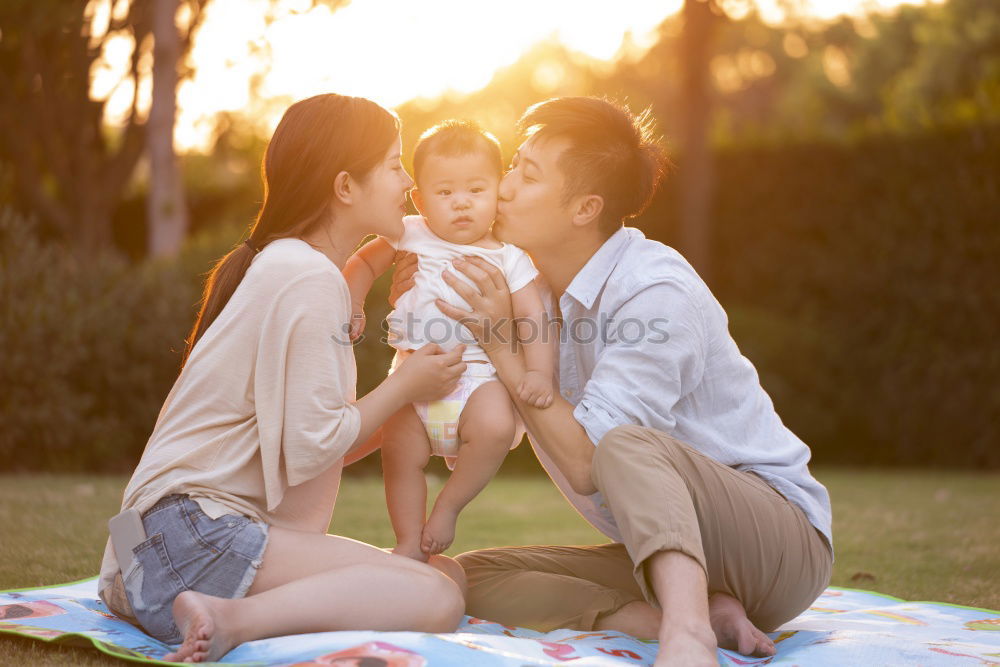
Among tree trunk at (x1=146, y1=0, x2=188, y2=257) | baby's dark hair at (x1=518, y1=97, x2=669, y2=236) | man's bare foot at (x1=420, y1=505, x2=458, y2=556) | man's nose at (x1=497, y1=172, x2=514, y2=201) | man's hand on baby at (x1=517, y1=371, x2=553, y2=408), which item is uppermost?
tree trunk at (x1=146, y1=0, x2=188, y2=257)

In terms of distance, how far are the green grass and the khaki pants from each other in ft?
3.73

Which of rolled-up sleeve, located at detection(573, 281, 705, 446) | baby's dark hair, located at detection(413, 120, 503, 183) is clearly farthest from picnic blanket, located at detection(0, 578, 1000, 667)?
baby's dark hair, located at detection(413, 120, 503, 183)

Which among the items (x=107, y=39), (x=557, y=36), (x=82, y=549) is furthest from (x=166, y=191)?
(x=557, y=36)

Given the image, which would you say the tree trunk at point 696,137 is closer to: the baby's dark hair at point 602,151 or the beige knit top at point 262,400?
the baby's dark hair at point 602,151

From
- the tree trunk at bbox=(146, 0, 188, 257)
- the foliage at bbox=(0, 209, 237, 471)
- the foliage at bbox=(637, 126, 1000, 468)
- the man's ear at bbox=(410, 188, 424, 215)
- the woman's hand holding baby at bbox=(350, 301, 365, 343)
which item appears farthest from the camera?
the tree trunk at bbox=(146, 0, 188, 257)

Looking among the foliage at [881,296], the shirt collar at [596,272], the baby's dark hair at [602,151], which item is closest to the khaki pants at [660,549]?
the shirt collar at [596,272]

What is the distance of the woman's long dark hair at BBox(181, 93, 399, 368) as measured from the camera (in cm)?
282

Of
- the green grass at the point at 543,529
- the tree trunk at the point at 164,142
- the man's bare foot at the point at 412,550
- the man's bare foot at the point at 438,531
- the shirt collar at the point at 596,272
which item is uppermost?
the tree trunk at the point at 164,142

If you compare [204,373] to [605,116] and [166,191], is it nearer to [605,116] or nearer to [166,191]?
[605,116]

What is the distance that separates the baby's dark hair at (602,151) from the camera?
10.4 ft

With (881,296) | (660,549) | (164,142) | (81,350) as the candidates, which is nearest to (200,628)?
(660,549)

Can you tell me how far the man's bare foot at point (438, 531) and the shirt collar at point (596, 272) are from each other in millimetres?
706

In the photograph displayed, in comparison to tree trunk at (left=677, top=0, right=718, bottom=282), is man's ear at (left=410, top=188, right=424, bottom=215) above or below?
below

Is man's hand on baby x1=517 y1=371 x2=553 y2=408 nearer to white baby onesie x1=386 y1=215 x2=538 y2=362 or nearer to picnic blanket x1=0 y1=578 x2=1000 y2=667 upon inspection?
white baby onesie x1=386 y1=215 x2=538 y2=362
